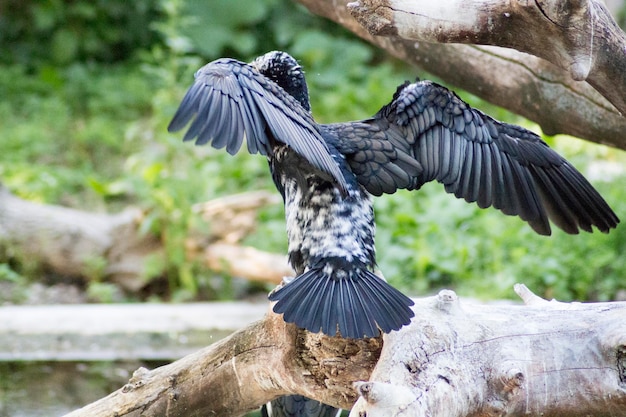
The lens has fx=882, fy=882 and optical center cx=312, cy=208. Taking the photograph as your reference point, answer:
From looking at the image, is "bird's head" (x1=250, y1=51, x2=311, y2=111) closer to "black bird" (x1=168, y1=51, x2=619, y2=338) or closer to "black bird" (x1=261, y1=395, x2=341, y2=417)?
"black bird" (x1=168, y1=51, x2=619, y2=338)

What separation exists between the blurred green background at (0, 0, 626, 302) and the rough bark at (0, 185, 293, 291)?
7 cm

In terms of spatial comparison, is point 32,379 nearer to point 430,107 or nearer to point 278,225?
point 278,225

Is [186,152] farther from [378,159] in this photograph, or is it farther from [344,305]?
[344,305]

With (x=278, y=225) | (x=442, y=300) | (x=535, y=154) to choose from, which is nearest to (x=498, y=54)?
(x=535, y=154)

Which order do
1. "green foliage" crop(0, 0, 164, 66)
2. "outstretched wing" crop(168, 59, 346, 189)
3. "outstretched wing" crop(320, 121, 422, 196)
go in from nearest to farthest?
"outstretched wing" crop(168, 59, 346, 189) < "outstretched wing" crop(320, 121, 422, 196) < "green foliage" crop(0, 0, 164, 66)

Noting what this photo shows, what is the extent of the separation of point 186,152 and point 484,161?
2.72 meters

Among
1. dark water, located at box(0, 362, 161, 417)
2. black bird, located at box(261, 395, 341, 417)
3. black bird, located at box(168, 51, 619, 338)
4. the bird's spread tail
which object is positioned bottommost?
black bird, located at box(261, 395, 341, 417)

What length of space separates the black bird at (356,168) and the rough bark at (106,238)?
2139mm

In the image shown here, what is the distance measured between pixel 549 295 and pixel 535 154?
1.76m

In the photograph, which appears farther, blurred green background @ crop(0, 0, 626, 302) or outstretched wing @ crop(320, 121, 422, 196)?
blurred green background @ crop(0, 0, 626, 302)

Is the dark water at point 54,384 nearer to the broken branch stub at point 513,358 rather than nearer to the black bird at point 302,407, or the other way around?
the black bird at point 302,407

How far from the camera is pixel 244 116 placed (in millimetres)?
2203

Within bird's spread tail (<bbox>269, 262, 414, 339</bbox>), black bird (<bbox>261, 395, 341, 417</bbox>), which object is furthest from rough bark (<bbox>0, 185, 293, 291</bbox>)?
bird's spread tail (<bbox>269, 262, 414, 339</bbox>)

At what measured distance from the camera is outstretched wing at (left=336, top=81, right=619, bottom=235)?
276cm
